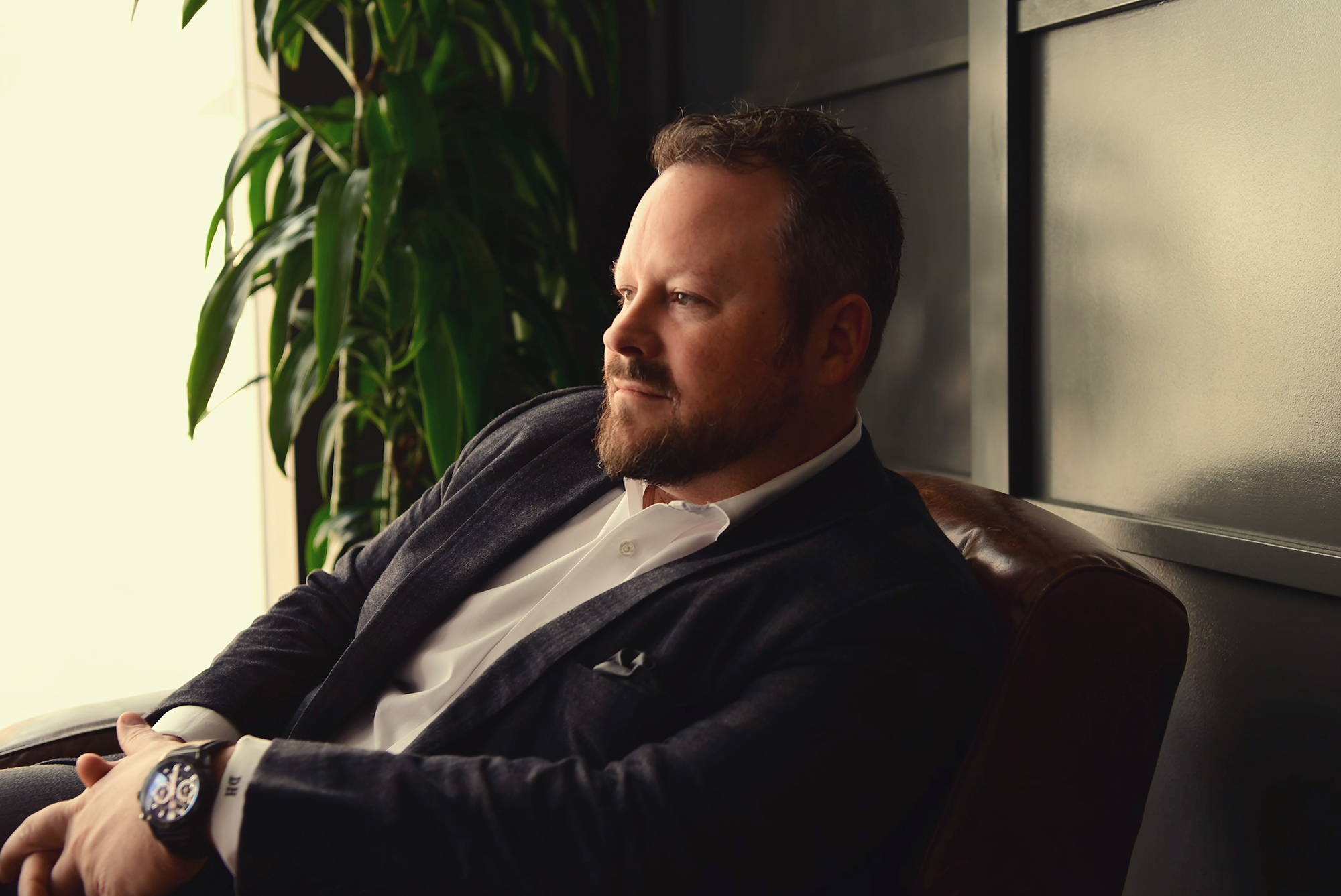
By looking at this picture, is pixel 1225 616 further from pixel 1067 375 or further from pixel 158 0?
pixel 158 0

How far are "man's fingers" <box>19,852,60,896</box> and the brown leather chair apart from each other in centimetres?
81

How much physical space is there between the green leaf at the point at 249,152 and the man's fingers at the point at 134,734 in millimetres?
888

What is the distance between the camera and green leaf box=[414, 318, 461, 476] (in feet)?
5.11

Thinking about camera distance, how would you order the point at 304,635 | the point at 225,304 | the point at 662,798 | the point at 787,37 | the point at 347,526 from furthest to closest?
the point at 787,37 < the point at 347,526 < the point at 225,304 < the point at 304,635 < the point at 662,798

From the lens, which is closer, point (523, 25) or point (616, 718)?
point (616, 718)

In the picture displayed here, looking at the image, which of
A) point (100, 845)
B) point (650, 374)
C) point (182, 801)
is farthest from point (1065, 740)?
point (100, 845)

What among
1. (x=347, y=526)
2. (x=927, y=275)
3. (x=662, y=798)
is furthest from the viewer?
(x=347, y=526)

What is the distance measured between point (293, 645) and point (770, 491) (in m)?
0.64

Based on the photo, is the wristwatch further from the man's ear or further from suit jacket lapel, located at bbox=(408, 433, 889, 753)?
the man's ear

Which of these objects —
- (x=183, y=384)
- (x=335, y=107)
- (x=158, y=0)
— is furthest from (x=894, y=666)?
(x=158, y=0)

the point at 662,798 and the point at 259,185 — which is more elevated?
the point at 259,185

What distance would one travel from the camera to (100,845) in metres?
0.85

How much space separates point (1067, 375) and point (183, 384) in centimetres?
204

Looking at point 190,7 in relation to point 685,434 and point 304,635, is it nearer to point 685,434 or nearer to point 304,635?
point 304,635
